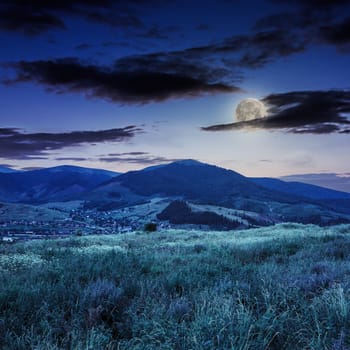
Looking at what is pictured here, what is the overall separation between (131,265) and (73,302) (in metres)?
3.36

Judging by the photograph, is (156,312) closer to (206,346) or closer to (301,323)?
(206,346)

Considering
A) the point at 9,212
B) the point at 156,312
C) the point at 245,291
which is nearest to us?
the point at 156,312

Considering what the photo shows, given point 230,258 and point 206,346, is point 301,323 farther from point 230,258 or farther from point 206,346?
point 230,258

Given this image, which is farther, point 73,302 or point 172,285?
point 172,285

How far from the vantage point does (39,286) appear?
654cm

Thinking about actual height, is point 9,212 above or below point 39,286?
below

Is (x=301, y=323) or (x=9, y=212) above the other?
(x=301, y=323)

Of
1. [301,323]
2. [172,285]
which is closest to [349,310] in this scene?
[301,323]

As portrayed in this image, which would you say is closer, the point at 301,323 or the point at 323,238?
the point at 301,323

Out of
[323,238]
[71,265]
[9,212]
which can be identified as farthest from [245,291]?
[9,212]

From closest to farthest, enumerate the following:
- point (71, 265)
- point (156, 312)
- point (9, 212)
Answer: point (156, 312) → point (71, 265) → point (9, 212)

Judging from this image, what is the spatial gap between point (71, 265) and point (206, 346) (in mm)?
5812

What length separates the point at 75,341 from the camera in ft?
14.1

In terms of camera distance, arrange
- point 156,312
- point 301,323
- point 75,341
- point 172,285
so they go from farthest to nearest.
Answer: point 172,285, point 156,312, point 301,323, point 75,341
